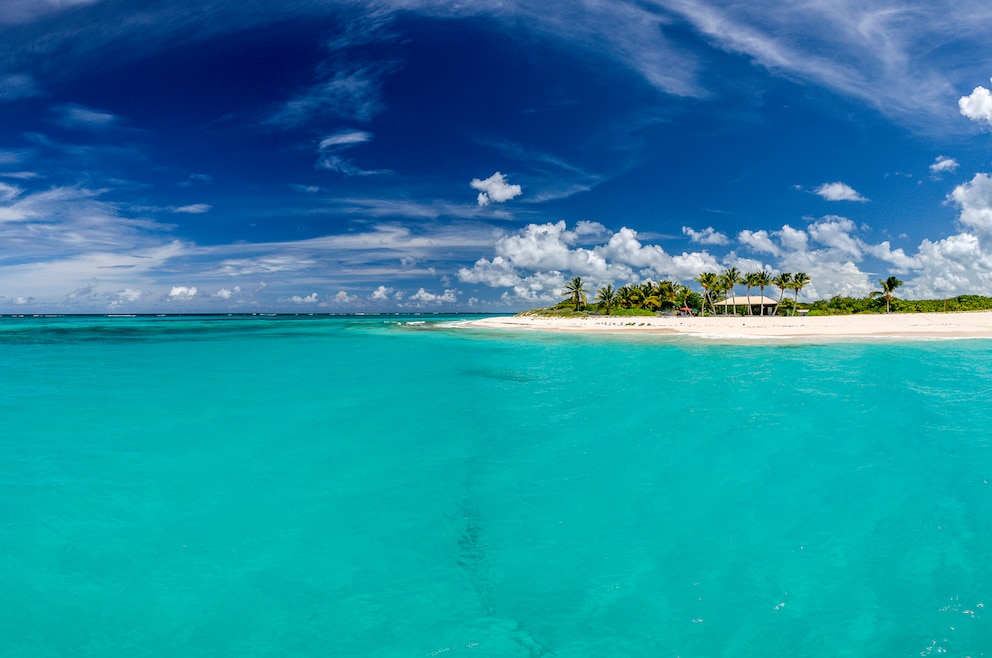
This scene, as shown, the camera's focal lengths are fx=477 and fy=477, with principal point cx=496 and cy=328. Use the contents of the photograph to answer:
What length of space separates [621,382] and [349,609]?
18.9 meters

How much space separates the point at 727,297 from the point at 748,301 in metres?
5.39

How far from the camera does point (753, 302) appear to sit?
85.1m

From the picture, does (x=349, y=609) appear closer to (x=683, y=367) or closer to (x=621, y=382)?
(x=621, y=382)

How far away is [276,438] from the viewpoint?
46.3ft

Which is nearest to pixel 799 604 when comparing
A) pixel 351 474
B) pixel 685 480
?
pixel 685 480

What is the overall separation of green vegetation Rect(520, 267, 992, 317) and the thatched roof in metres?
1.12

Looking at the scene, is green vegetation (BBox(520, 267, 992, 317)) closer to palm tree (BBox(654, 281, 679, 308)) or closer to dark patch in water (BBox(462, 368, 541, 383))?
palm tree (BBox(654, 281, 679, 308))

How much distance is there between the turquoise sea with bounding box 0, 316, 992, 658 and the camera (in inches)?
227

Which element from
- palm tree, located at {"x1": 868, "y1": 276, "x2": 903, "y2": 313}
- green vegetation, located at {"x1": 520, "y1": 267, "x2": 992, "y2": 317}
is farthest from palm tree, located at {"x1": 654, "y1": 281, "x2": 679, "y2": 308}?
palm tree, located at {"x1": 868, "y1": 276, "x2": 903, "y2": 313}

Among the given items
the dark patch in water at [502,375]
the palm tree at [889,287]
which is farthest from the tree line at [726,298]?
the dark patch in water at [502,375]

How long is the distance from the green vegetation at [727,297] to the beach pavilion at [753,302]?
0.80 m

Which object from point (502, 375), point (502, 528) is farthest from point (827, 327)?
point (502, 528)

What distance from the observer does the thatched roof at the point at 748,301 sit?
83812mm

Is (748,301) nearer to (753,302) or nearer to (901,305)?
(753,302)
